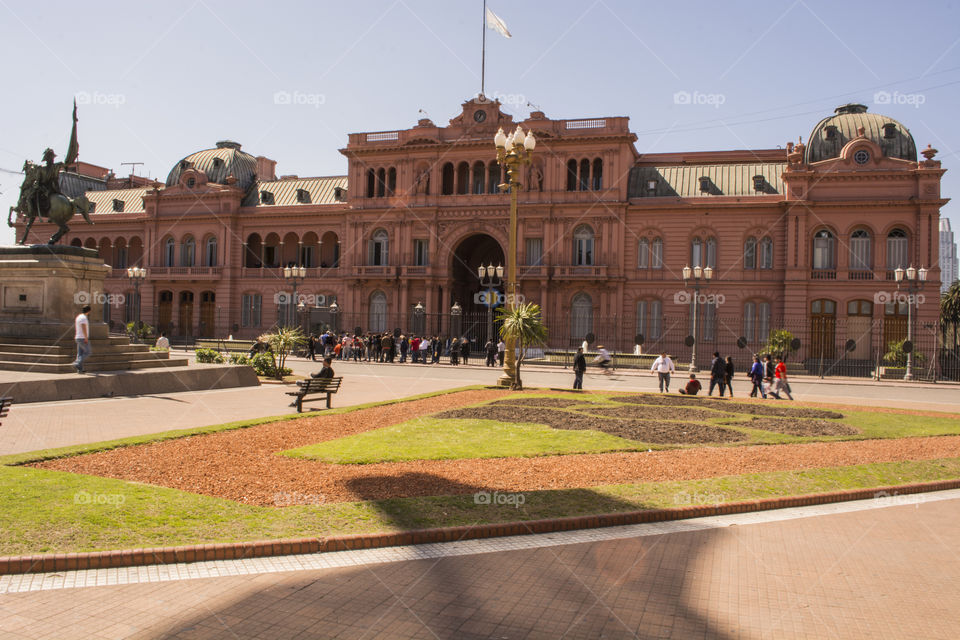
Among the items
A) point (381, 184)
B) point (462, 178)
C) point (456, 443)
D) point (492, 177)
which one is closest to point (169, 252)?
point (381, 184)

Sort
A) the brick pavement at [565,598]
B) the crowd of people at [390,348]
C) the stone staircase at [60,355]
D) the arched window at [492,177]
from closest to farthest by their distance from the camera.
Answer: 1. the brick pavement at [565,598]
2. the stone staircase at [60,355]
3. the crowd of people at [390,348]
4. the arched window at [492,177]

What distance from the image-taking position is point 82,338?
16.8 m

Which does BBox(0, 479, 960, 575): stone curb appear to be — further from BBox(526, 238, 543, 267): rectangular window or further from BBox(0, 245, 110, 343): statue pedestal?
BBox(526, 238, 543, 267): rectangular window

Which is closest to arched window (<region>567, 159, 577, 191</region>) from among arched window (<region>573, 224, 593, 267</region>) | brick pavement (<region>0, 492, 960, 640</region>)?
arched window (<region>573, 224, 593, 267</region>)

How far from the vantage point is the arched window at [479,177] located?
156 ft

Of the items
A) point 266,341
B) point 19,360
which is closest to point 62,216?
point 19,360

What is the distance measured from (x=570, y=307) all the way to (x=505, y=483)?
36450mm

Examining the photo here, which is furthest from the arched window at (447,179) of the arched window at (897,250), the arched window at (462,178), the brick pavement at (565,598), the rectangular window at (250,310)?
the brick pavement at (565,598)

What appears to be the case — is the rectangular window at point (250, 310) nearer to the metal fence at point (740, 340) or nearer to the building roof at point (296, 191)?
the metal fence at point (740, 340)

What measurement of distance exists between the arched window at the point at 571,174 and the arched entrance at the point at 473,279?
6477 mm

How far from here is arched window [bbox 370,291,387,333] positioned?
4906cm

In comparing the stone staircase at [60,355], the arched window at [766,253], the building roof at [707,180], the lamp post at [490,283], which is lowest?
the stone staircase at [60,355]

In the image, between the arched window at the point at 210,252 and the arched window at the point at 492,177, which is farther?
the arched window at the point at 210,252

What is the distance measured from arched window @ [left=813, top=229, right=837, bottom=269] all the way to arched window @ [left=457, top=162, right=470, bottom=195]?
72.6 ft
